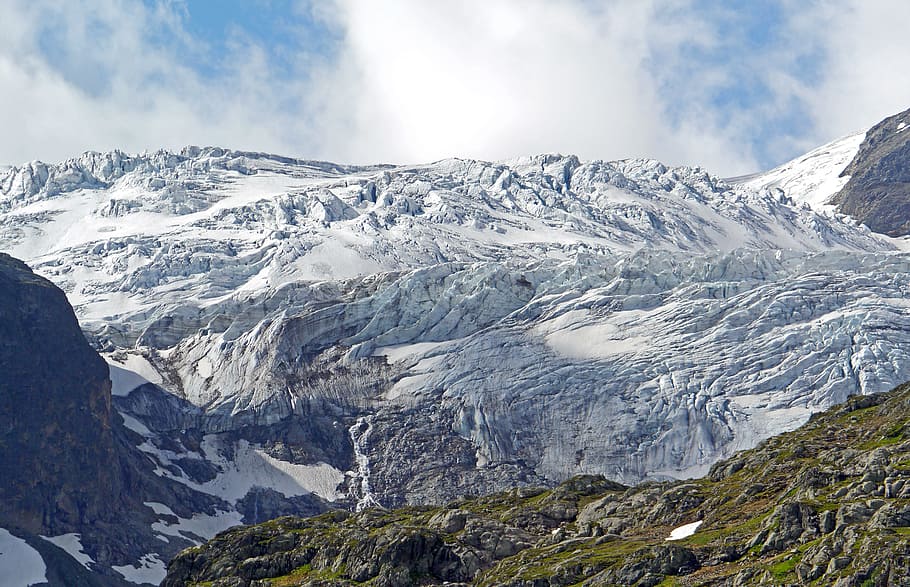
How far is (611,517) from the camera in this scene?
117188mm

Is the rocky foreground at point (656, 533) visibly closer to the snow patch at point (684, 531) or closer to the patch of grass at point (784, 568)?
the patch of grass at point (784, 568)

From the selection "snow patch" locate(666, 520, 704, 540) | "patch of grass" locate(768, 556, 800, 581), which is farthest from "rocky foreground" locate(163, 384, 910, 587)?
"snow patch" locate(666, 520, 704, 540)

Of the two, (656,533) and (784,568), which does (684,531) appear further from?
(784,568)

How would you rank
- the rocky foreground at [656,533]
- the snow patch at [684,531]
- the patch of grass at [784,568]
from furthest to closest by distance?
the snow patch at [684,531]
the rocky foreground at [656,533]
the patch of grass at [784,568]

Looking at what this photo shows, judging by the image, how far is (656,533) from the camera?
108 metres

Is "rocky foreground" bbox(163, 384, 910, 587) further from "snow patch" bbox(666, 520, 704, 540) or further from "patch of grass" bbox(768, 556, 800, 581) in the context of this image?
"snow patch" bbox(666, 520, 704, 540)

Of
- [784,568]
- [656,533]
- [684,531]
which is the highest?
[656,533]

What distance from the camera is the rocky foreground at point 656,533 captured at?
84.0 meters

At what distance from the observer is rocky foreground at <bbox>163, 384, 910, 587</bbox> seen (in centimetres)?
8400

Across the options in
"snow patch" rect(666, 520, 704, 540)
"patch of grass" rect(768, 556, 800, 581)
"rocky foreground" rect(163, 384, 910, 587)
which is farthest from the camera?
→ "snow patch" rect(666, 520, 704, 540)

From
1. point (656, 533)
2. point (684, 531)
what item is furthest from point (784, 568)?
point (656, 533)

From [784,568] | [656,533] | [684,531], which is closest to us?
[784,568]

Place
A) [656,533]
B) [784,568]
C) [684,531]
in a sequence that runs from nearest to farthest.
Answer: [784,568], [684,531], [656,533]

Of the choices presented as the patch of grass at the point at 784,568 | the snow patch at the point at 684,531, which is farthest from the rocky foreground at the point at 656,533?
the snow patch at the point at 684,531
